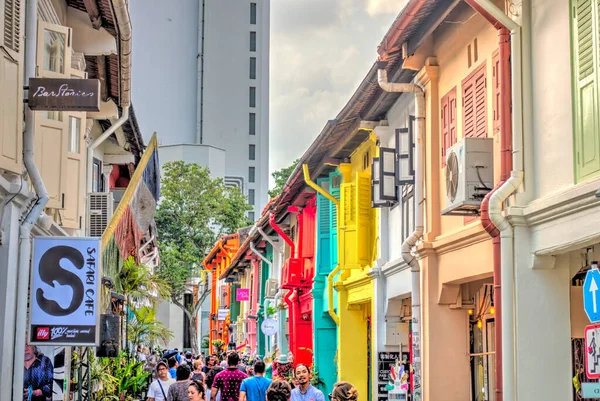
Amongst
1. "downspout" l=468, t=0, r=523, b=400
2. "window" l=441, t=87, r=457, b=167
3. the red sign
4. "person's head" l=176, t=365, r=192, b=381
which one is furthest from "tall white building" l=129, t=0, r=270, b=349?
"downspout" l=468, t=0, r=523, b=400

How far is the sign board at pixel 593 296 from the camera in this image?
23.9 feet

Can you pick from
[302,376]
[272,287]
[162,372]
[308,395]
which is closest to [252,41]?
[272,287]

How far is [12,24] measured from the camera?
9.70 m

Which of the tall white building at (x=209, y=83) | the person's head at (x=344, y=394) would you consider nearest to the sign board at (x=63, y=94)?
the person's head at (x=344, y=394)

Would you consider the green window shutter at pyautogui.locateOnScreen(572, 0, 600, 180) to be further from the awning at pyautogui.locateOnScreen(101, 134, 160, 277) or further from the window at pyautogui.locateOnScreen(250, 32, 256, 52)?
the window at pyautogui.locateOnScreen(250, 32, 256, 52)

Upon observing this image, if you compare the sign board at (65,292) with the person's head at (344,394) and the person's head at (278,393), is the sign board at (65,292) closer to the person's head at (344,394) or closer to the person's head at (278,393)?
the person's head at (278,393)

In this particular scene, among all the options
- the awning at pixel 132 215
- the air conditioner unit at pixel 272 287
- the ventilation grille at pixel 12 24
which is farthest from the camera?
the air conditioner unit at pixel 272 287

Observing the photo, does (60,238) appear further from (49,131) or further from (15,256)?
(49,131)

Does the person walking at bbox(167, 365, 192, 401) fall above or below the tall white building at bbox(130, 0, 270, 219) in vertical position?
below

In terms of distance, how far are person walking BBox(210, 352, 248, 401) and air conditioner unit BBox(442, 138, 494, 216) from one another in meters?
4.47

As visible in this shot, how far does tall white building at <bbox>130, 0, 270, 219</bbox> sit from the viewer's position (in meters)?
63.6

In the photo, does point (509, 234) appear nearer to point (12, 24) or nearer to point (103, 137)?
point (12, 24)

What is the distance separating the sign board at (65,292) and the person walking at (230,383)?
383 centimetres

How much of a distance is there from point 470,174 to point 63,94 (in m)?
4.27
